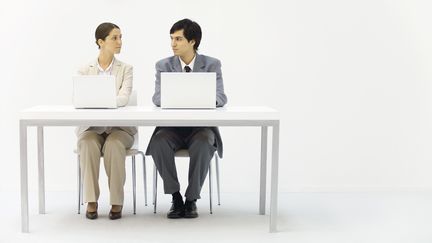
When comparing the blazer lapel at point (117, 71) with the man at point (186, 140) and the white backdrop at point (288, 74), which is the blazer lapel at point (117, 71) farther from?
the white backdrop at point (288, 74)

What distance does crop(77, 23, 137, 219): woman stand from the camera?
3604 millimetres

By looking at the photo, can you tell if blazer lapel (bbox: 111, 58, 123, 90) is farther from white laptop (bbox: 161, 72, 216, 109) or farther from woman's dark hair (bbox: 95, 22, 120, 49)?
white laptop (bbox: 161, 72, 216, 109)

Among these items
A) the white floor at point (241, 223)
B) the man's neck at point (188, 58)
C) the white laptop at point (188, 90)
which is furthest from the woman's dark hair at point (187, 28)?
the white floor at point (241, 223)

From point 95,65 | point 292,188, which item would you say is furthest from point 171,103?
point 292,188

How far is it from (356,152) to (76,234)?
240cm

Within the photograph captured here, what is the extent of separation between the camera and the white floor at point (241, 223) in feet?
10.8

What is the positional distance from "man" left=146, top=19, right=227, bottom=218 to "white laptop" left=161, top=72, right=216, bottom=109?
34 cm

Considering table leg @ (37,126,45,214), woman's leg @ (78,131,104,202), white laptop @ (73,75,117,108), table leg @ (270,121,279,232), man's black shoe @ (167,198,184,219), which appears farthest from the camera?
table leg @ (37,126,45,214)

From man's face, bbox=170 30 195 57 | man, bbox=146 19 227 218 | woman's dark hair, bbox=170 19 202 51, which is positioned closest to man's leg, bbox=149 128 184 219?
man, bbox=146 19 227 218

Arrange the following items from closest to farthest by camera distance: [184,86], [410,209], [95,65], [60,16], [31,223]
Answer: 1. [184,86]
2. [31,223]
3. [95,65]
4. [410,209]
5. [60,16]

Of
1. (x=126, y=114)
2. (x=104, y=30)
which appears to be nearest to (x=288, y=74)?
(x=104, y=30)

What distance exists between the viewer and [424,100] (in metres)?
4.80

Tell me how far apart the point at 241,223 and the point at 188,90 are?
0.88 meters

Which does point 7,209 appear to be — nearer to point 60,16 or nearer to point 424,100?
point 60,16
